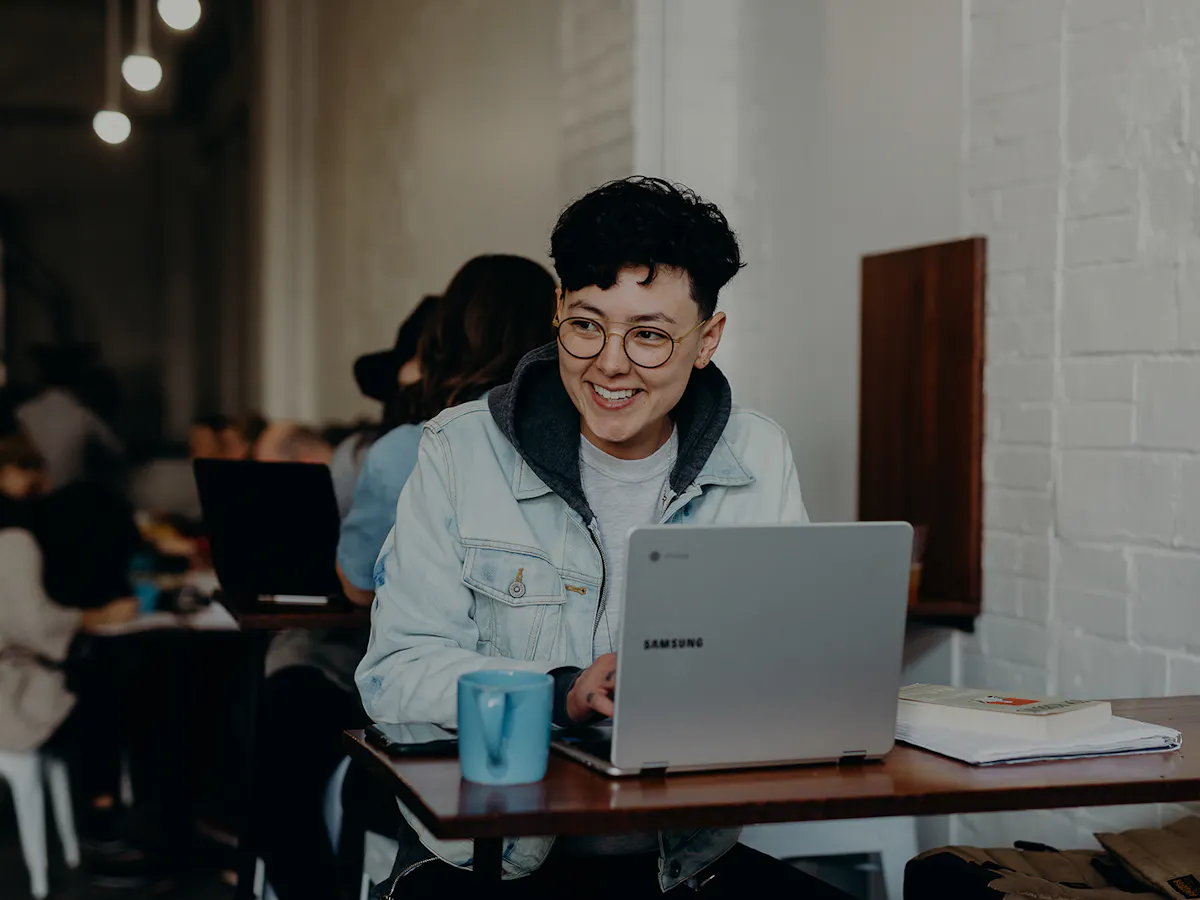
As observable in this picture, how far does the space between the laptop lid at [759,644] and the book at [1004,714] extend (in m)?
0.15

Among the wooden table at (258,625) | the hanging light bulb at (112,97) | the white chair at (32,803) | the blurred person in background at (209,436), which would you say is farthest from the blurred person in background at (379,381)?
the hanging light bulb at (112,97)

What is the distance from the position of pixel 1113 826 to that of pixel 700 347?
1.19 m

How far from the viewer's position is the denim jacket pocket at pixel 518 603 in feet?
4.99

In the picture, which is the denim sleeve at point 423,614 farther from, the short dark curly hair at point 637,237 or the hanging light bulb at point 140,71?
the hanging light bulb at point 140,71

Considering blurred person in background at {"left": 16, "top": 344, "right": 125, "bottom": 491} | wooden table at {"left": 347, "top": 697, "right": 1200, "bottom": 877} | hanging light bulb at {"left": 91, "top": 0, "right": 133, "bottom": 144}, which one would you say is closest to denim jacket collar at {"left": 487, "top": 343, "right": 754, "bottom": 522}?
wooden table at {"left": 347, "top": 697, "right": 1200, "bottom": 877}

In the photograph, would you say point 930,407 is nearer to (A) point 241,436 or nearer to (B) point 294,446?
(B) point 294,446

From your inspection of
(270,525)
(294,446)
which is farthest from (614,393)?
(294,446)

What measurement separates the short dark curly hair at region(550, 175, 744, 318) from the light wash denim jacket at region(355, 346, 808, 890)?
0.52 ft

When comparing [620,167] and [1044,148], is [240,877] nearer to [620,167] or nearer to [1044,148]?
[620,167]

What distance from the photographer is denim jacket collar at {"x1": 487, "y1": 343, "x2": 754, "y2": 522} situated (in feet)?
5.15

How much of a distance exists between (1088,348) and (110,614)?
265 centimetres

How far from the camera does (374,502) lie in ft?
8.21

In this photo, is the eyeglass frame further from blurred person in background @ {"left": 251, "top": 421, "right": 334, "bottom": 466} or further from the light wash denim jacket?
blurred person in background @ {"left": 251, "top": 421, "right": 334, "bottom": 466}

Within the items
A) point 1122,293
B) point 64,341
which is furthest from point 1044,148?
point 64,341
